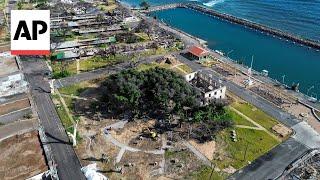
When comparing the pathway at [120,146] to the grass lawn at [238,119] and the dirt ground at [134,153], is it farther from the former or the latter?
the grass lawn at [238,119]

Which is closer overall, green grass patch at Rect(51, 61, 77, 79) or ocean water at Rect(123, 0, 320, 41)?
green grass patch at Rect(51, 61, 77, 79)

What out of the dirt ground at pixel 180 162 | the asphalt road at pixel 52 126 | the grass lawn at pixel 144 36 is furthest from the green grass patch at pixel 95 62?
the dirt ground at pixel 180 162

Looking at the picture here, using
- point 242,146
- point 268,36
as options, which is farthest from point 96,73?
point 268,36

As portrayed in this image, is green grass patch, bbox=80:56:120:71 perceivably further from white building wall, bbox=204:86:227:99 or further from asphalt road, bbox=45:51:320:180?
white building wall, bbox=204:86:227:99

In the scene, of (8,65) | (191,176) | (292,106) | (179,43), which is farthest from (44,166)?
(179,43)

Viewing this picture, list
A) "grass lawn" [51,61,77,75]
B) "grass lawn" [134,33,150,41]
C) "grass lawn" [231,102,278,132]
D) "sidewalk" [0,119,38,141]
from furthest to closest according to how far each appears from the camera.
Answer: "grass lawn" [134,33,150,41], "grass lawn" [51,61,77,75], "grass lawn" [231,102,278,132], "sidewalk" [0,119,38,141]

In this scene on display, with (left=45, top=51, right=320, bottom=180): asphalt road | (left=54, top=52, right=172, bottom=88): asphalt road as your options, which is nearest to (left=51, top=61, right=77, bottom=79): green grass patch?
(left=54, top=52, right=172, bottom=88): asphalt road
